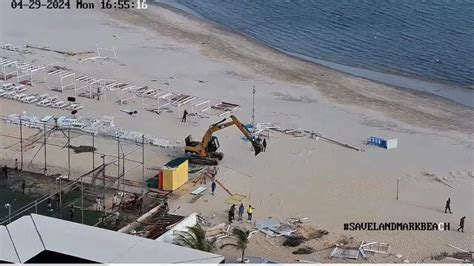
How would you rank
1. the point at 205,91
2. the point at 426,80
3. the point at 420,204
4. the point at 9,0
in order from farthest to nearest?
1. the point at 9,0
2. the point at 426,80
3. the point at 205,91
4. the point at 420,204

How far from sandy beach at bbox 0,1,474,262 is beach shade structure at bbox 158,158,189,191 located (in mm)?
585

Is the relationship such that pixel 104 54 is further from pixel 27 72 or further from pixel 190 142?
pixel 190 142

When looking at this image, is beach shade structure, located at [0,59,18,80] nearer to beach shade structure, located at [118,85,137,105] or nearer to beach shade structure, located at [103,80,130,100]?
beach shade structure, located at [103,80,130,100]

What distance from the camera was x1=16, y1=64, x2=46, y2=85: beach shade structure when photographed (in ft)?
163

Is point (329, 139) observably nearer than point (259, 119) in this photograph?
Yes

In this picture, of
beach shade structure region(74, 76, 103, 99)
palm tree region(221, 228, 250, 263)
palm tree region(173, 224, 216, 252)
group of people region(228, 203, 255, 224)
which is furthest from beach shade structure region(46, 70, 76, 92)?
palm tree region(173, 224, 216, 252)

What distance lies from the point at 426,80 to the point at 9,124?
2751cm

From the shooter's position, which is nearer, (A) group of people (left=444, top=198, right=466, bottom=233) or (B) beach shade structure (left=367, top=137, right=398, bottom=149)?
(A) group of people (left=444, top=198, right=466, bottom=233)

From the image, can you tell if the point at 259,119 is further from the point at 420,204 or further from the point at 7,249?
the point at 7,249

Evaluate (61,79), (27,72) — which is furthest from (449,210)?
(27,72)

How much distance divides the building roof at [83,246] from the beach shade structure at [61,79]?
24.8m

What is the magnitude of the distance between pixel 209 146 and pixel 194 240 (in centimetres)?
1139

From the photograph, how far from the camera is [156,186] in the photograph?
116 feet

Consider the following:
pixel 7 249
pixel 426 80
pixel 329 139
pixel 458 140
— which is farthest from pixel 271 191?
pixel 426 80
